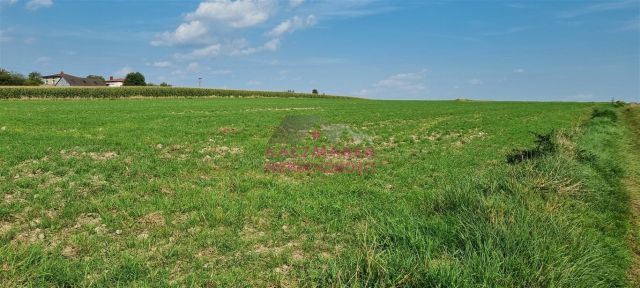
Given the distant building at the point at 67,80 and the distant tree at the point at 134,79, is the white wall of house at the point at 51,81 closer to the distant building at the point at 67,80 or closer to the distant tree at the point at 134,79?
the distant building at the point at 67,80

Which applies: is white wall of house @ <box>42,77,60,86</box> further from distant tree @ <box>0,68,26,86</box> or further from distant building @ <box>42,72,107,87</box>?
distant tree @ <box>0,68,26,86</box>

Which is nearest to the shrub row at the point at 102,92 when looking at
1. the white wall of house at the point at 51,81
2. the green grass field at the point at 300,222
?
the green grass field at the point at 300,222

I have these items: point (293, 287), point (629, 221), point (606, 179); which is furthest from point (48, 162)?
point (606, 179)

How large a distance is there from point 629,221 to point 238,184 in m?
8.04

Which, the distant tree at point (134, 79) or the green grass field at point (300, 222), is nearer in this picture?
the green grass field at point (300, 222)

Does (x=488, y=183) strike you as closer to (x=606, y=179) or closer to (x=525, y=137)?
(x=606, y=179)

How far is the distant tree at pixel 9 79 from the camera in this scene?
4225 inches

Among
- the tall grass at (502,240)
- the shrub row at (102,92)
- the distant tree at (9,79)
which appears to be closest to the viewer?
the tall grass at (502,240)

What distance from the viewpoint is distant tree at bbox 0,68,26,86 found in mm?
107312
